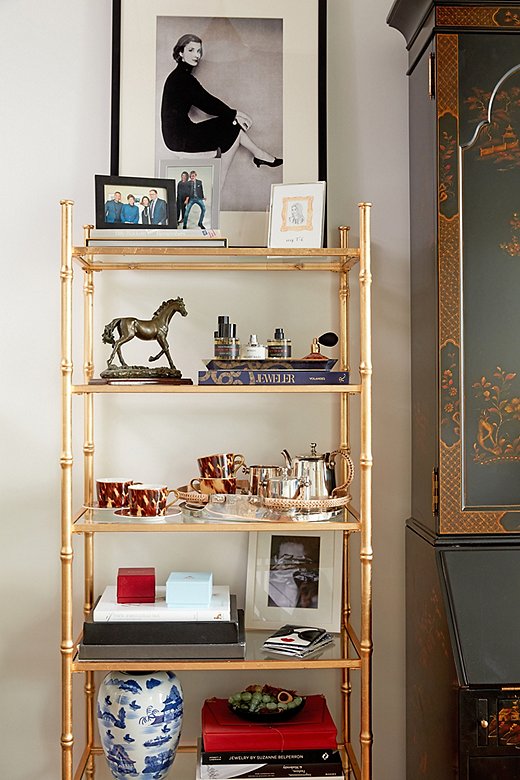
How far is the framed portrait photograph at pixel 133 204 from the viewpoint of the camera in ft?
7.23

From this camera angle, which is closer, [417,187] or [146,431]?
[417,187]

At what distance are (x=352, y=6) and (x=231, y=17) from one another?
0.36 meters

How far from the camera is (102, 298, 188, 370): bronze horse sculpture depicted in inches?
88.6

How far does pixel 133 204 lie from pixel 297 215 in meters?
0.43

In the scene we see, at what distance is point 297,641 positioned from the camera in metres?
2.23

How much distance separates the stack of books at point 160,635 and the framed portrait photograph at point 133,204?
977mm

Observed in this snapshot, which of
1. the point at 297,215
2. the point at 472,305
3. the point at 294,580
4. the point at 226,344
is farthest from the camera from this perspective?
the point at 294,580

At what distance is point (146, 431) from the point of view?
8.19 feet

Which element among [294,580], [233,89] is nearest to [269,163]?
[233,89]

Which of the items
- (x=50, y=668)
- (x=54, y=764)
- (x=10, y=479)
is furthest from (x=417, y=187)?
(x=54, y=764)

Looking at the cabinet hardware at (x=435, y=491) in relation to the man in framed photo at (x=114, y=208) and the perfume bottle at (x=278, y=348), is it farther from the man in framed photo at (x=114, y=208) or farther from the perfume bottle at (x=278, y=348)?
the man in framed photo at (x=114, y=208)

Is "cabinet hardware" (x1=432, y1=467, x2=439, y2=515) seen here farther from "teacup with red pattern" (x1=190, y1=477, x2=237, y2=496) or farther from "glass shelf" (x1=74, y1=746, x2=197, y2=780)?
"glass shelf" (x1=74, y1=746, x2=197, y2=780)

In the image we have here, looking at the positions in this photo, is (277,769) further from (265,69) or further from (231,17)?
(231,17)

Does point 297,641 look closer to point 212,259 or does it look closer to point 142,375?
point 142,375
